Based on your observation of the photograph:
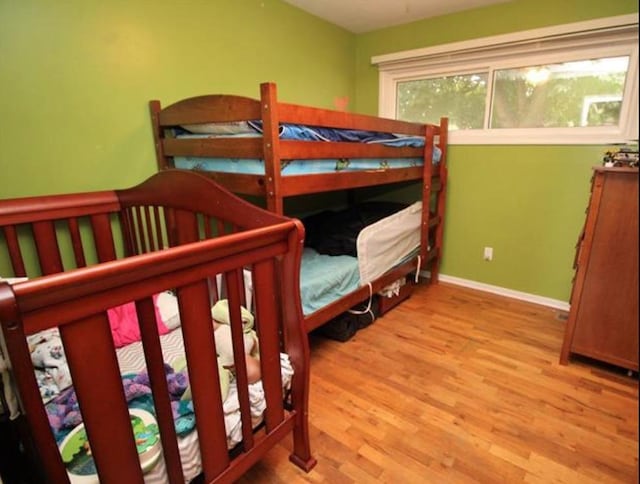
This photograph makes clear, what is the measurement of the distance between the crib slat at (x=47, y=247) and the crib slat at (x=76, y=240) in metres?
0.06

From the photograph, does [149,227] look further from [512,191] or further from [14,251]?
[512,191]

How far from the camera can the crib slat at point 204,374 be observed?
938mm

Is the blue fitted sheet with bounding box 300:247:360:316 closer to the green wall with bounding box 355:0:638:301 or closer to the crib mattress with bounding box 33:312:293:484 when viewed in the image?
the crib mattress with bounding box 33:312:293:484

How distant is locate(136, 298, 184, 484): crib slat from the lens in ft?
2.82

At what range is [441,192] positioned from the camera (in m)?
2.91

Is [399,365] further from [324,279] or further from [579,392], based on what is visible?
[579,392]

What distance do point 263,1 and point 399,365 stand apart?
243 centimetres

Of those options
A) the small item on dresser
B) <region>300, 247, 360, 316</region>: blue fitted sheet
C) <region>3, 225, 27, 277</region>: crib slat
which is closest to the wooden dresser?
the small item on dresser

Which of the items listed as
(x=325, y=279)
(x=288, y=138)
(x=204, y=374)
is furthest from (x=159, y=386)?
(x=325, y=279)

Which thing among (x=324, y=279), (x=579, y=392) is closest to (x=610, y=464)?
(x=579, y=392)

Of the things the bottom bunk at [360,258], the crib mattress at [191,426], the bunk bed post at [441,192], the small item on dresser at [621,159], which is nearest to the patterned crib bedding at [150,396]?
the crib mattress at [191,426]

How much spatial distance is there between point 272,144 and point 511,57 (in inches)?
82.2

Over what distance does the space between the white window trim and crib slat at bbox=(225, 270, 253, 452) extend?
2.02 m

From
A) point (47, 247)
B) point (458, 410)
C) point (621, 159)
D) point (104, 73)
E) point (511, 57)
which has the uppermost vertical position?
point (511, 57)
